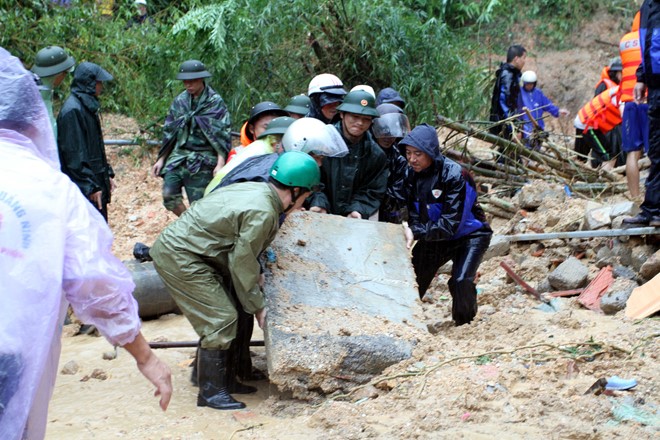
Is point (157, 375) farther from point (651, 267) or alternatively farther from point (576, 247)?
point (576, 247)

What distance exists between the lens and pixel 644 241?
22.9 feet

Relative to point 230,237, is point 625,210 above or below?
below

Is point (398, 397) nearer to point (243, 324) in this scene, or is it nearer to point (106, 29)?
point (243, 324)

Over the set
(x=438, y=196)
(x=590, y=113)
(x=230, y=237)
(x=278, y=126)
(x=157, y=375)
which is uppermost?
(x=157, y=375)

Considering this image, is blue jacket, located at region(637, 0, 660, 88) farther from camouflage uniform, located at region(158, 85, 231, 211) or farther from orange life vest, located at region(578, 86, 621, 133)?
orange life vest, located at region(578, 86, 621, 133)

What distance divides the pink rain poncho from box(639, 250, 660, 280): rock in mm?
4963

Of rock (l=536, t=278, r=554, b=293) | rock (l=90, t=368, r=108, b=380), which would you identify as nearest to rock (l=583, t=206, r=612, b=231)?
rock (l=536, t=278, r=554, b=293)

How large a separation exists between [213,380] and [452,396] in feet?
4.48

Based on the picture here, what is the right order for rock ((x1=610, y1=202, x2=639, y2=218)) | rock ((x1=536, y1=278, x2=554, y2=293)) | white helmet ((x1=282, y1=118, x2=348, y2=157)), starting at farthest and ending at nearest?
rock ((x1=536, y1=278, x2=554, y2=293))
rock ((x1=610, y1=202, x2=639, y2=218))
white helmet ((x1=282, y1=118, x2=348, y2=157))

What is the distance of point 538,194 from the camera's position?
9.05m

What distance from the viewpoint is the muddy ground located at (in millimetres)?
4125

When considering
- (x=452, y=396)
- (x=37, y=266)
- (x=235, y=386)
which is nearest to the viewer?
(x=37, y=266)

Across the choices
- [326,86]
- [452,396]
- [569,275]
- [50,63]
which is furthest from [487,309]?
[50,63]

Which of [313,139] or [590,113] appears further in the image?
[590,113]
